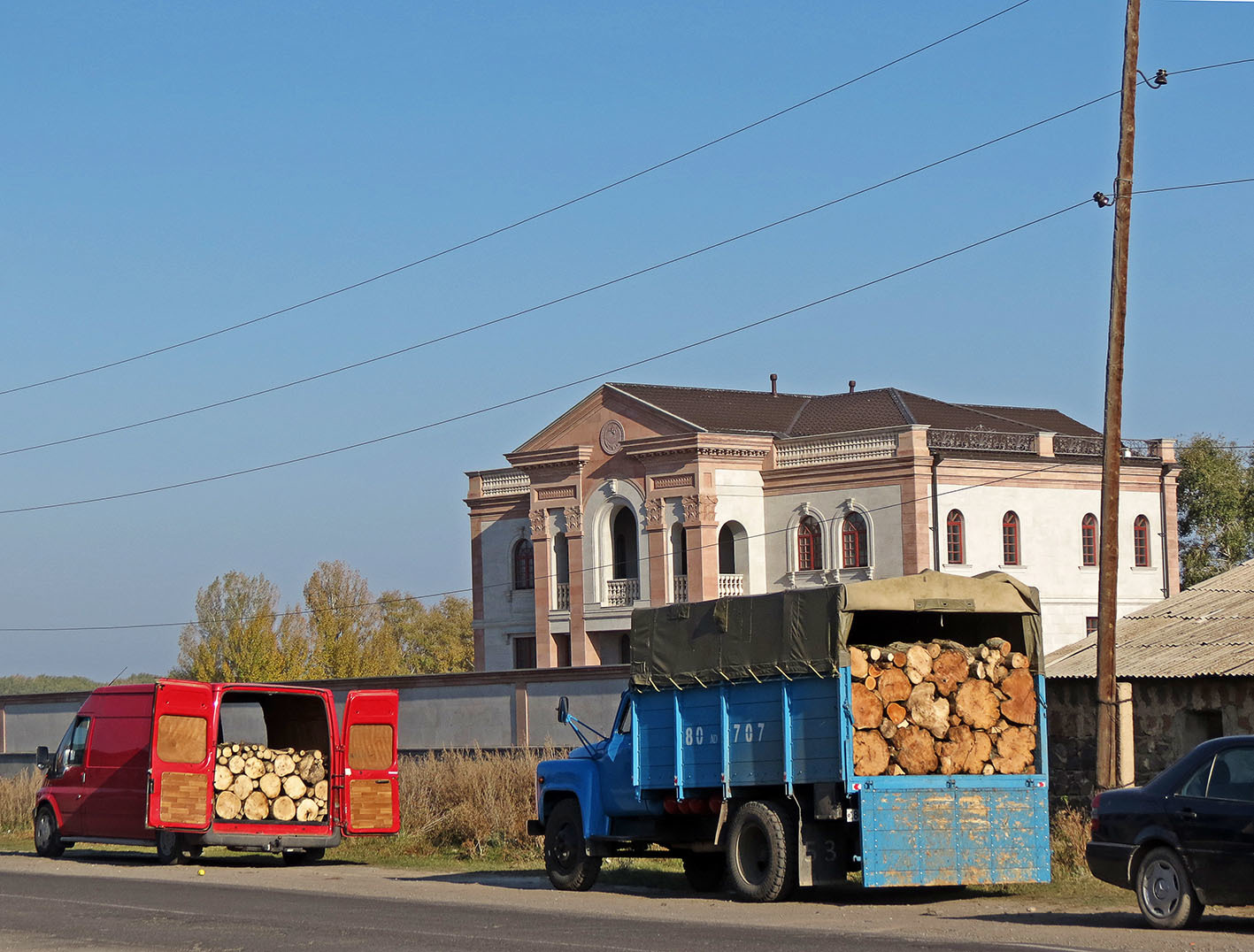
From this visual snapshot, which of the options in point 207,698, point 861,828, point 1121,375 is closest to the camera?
A: point 861,828

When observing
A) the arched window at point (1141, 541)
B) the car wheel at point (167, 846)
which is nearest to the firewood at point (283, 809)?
the car wheel at point (167, 846)

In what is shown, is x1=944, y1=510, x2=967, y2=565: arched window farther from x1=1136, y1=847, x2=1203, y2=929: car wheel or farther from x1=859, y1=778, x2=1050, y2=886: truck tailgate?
x1=1136, y1=847, x2=1203, y2=929: car wheel

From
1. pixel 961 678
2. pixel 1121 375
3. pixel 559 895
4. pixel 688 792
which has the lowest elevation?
pixel 559 895

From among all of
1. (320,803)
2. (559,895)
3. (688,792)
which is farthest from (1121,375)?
(320,803)

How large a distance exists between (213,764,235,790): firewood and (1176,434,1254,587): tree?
59.5 metres

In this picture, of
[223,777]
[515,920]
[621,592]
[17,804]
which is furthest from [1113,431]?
[621,592]

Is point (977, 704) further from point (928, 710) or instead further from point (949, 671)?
point (928, 710)

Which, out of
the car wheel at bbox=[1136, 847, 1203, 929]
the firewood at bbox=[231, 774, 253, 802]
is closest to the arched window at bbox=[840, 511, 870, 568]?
the firewood at bbox=[231, 774, 253, 802]

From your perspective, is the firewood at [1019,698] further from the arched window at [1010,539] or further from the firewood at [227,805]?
the arched window at [1010,539]

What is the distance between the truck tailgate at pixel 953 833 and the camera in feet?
55.2

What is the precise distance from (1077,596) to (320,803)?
44.2 m

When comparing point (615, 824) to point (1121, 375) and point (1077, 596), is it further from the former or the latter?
point (1077, 596)

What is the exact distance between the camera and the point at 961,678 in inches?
702

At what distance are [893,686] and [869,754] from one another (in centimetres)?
72
